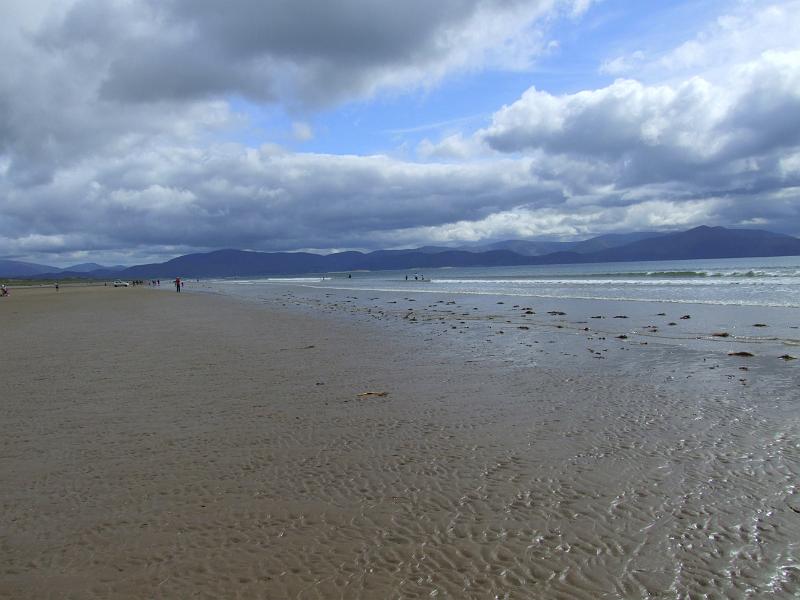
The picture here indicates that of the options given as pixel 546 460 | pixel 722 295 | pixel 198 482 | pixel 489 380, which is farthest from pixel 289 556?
pixel 722 295

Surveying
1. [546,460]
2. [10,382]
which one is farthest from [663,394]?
[10,382]

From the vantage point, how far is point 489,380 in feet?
38.3

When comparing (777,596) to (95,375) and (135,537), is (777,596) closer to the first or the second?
(135,537)

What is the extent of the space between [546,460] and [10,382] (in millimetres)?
12614

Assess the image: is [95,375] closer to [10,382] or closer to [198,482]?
[10,382]

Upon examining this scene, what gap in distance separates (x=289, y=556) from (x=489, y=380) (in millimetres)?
7762

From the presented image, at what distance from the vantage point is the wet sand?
4258mm

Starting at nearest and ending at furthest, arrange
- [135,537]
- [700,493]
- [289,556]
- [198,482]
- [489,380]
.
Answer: [289,556] < [135,537] < [700,493] < [198,482] < [489,380]

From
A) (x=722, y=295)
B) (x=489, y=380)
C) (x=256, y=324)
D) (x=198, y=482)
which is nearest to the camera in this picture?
(x=198, y=482)

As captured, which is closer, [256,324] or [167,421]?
[167,421]

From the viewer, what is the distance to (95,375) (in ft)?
42.1

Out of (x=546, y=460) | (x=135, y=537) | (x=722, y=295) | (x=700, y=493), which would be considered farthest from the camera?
(x=722, y=295)

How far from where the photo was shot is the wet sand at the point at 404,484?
14.0 ft

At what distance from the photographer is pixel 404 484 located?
240 inches
